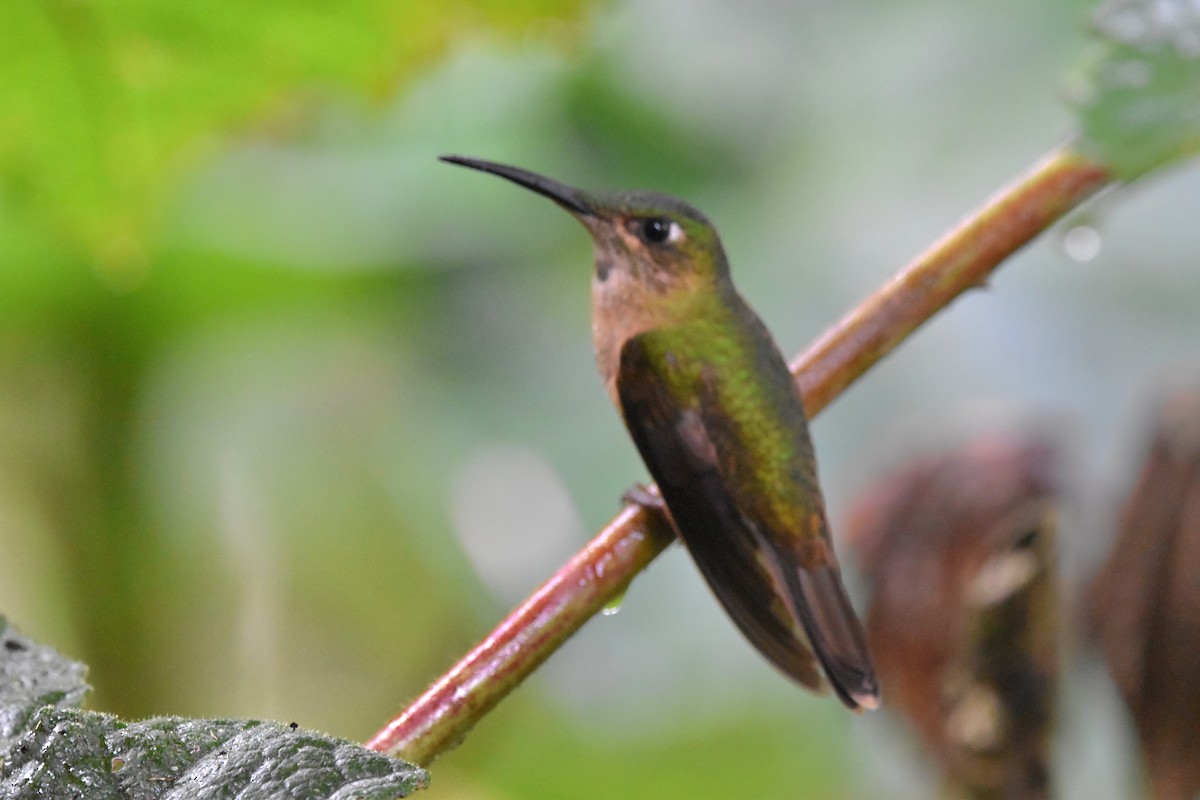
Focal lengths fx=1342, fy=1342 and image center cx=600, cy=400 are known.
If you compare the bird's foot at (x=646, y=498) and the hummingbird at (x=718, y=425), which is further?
the hummingbird at (x=718, y=425)

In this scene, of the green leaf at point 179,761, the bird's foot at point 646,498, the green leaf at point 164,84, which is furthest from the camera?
the green leaf at point 164,84

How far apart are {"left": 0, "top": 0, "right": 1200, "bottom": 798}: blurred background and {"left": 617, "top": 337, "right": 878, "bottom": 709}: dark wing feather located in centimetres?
86

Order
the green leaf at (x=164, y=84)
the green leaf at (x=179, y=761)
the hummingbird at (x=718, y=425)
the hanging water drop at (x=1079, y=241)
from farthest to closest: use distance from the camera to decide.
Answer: the green leaf at (x=164, y=84), the hanging water drop at (x=1079, y=241), the hummingbird at (x=718, y=425), the green leaf at (x=179, y=761)

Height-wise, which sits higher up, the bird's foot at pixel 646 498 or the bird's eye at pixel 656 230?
the bird's eye at pixel 656 230

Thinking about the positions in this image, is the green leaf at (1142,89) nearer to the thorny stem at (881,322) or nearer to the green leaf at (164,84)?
the thorny stem at (881,322)

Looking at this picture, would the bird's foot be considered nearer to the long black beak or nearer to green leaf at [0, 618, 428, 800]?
the long black beak

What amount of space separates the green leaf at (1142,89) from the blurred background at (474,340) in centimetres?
111

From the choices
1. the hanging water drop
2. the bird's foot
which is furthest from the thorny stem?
the hanging water drop

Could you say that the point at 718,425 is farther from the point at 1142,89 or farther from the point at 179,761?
the point at 179,761

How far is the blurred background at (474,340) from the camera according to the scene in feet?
7.48

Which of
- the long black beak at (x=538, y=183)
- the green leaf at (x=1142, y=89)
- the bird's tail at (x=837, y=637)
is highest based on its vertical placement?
the long black beak at (x=538, y=183)

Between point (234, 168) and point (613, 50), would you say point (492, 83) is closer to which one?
point (613, 50)

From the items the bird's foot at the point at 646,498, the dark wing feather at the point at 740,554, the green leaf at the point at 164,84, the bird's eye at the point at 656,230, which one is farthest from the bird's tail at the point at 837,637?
the green leaf at the point at 164,84

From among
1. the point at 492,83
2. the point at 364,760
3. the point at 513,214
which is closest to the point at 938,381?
the point at 513,214
